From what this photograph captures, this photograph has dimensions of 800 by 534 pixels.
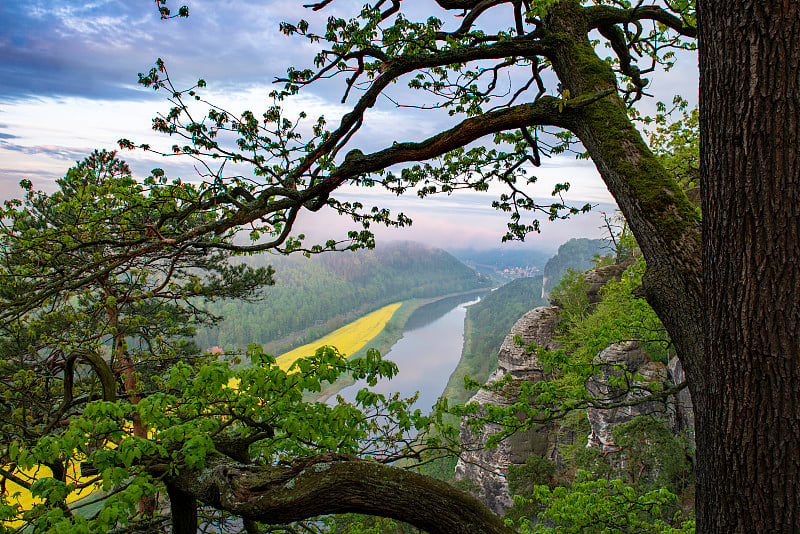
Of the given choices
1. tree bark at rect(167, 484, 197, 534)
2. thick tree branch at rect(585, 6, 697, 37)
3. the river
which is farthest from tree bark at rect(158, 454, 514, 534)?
the river

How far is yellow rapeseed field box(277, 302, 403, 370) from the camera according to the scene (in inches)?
2657

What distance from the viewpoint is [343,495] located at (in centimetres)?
215

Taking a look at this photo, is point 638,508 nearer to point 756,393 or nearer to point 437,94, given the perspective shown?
point 756,393

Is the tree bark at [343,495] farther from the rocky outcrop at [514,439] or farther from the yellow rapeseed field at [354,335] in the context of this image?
the yellow rapeseed field at [354,335]

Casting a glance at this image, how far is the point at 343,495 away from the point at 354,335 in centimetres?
8229

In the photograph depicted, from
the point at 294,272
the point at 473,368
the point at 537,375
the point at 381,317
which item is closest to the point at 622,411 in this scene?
the point at 537,375

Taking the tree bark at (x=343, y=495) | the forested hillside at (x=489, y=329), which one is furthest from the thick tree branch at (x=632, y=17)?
the forested hillside at (x=489, y=329)

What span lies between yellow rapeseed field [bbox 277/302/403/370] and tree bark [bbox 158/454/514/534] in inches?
2449

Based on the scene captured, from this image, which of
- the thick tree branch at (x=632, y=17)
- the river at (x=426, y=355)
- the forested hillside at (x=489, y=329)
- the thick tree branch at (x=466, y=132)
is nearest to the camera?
the thick tree branch at (x=466, y=132)

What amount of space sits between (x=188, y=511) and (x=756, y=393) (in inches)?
132

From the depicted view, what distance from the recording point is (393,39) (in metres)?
4.36

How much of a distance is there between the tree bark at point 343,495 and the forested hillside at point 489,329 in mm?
39266

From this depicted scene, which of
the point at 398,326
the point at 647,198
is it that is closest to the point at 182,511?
the point at 647,198

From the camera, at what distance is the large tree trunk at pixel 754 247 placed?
5.40ft
